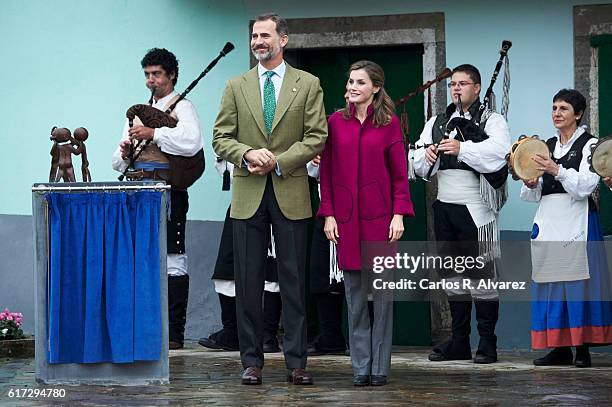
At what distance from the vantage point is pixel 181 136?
11.2m

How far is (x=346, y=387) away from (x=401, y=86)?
12.5 feet

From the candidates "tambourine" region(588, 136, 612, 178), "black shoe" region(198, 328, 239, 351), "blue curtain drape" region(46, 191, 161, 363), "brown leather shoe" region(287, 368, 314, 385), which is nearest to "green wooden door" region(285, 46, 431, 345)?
"black shoe" region(198, 328, 239, 351)

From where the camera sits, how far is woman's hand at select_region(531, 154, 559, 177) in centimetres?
1057

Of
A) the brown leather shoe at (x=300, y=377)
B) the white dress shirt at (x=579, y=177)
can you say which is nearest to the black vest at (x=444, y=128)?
the white dress shirt at (x=579, y=177)

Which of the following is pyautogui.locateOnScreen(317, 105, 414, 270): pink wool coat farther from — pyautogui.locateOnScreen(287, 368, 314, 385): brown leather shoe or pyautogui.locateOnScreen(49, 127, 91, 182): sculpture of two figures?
pyautogui.locateOnScreen(49, 127, 91, 182): sculpture of two figures

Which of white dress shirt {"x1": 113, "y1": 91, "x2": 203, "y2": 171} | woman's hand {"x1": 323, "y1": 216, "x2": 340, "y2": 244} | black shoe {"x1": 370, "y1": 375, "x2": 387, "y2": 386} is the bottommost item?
black shoe {"x1": 370, "y1": 375, "x2": 387, "y2": 386}

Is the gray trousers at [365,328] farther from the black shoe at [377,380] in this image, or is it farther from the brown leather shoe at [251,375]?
the brown leather shoe at [251,375]

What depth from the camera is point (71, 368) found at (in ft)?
30.6

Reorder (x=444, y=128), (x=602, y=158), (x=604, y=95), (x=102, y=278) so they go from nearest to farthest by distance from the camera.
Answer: (x=102, y=278)
(x=602, y=158)
(x=444, y=128)
(x=604, y=95)

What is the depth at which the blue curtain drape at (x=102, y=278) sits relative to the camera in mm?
9250

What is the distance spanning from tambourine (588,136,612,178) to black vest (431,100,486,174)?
93 cm

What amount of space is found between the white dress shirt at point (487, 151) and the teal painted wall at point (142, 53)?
1004mm

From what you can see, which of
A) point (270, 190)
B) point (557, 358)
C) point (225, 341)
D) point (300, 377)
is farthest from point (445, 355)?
point (270, 190)

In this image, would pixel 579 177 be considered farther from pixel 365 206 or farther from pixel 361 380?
pixel 361 380
